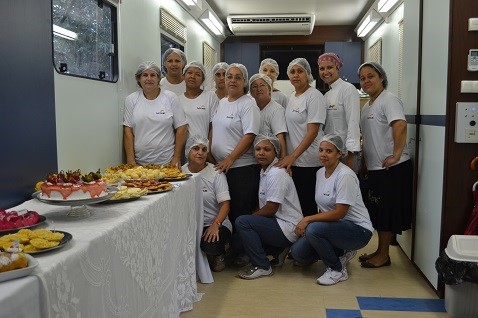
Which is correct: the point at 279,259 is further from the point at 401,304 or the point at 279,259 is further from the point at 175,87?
the point at 175,87

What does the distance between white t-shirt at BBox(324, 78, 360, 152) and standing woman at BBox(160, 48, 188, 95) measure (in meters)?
1.18

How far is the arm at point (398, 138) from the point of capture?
3.28 metres

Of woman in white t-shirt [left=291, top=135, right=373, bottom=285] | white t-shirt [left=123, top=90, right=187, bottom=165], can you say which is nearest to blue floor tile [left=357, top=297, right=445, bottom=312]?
woman in white t-shirt [left=291, top=135, right=373, bottom=285]

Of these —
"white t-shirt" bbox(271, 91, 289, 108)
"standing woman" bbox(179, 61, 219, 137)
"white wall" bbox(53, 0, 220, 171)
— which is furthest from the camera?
"white t-shirt" bbox(271, 91, 289, 108)

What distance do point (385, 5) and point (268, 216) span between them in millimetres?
3815

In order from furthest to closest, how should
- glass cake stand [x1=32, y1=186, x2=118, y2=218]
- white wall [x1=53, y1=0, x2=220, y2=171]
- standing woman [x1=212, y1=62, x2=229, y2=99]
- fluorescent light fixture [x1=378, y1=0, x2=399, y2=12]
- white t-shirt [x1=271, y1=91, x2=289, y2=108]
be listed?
1. fluorescent light fixture [x1=378, y1=0, x2=399, y2=12]
2. white t-shirt [x1=271, y1=91, x2=289, y2=108]
3. standing woman [x1=212, y1=62, x2=229, y2=99]
4. white wall [x1=53, y1=0, x2=220, y2=171]
5. glass cake stand [x1=32, y1=186, x2=118, y2=218]

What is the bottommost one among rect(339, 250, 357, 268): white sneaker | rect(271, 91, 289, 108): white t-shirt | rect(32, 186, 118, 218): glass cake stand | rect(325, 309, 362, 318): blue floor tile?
rect(325, 309, 362, 318): blue floor tile

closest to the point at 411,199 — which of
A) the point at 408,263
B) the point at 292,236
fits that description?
the point at 408,263

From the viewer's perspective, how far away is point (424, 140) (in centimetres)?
323

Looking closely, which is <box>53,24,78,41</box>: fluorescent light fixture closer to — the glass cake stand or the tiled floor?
the glass cake stand

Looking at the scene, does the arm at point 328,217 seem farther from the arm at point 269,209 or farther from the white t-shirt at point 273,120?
the white t-shirt at point 273,120

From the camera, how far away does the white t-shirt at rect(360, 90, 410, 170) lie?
131 inches

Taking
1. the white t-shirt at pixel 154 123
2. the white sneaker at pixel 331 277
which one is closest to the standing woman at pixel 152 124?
the white t-shirt at pixel 154 123

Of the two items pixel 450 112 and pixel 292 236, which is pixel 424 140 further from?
pixel 292 236
